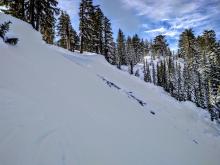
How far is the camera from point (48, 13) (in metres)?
27.4

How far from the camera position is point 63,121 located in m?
7.95

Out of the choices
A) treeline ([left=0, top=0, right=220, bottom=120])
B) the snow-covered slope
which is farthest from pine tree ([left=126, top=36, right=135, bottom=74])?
the snow-covered slope

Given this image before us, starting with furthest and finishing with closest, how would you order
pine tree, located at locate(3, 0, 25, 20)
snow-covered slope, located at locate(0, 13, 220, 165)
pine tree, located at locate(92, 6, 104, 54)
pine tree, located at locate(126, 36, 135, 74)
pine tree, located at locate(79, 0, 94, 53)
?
pine tree, located at locate(126, 36, 135, 74) → pine tree, located at locate(92, 6, 104, 54) → pine tree, located at locate(79, 0, 94, 53) → pine tree, located at locate(3, 0, 25, 20) → snow-covered slope, located at locate(0, 13, 220, 165)

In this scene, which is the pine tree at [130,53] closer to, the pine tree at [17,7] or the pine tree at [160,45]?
the pine tree at [160,45]

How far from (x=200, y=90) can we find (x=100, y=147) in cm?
5387

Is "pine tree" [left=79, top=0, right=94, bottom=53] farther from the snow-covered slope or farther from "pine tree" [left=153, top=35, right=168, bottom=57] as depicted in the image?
"pine tree" [left=153, top=35, right=168, bottom=57]

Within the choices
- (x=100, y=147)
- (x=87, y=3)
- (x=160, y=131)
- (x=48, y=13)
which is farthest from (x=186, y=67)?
(x=100, y=147)

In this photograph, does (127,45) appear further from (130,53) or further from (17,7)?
(17,7)

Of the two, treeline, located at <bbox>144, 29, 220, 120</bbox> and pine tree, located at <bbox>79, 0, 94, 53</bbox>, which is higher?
pine tree, located at <bbox>79, 0, 94, 53</bbox>

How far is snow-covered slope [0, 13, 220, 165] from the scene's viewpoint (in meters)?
6.12

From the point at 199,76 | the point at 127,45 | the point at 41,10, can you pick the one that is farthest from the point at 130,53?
the point at 41,10

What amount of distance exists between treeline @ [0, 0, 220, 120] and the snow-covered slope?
1203 centimetres

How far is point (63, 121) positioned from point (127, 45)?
9699cm

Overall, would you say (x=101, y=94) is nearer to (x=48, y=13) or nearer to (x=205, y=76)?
(x=48, y=13)
